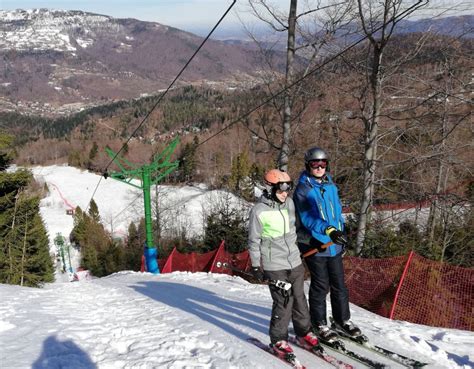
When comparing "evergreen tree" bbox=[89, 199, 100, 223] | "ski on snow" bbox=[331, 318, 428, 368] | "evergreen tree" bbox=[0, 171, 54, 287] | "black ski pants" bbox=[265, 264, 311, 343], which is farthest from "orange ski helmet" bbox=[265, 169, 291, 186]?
"evergreen tree" bbox=[89, 199, 100, 223]

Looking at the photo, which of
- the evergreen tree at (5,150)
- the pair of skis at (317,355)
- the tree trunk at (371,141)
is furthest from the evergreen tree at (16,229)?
the pair of skis at (317,355)

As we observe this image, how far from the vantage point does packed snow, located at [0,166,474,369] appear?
14.5 feet

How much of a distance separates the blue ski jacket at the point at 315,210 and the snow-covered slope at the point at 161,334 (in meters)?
1.25

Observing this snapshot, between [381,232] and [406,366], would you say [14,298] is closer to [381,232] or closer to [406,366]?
[406,366]

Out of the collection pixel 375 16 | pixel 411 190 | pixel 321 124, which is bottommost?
pixel 411 190

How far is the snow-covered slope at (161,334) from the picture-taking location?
14.5 ft

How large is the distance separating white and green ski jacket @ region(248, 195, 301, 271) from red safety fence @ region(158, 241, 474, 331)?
172 centimetres

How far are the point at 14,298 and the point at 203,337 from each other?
184 inches

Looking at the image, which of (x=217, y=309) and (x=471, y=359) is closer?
(x=471, y=359)

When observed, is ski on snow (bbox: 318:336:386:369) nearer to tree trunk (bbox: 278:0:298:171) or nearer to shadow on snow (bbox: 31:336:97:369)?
shadow on snow (bbox: 31:336:97:369)

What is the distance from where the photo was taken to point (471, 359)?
4645mm

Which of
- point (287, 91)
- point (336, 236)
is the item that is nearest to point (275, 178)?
point (336, 236)

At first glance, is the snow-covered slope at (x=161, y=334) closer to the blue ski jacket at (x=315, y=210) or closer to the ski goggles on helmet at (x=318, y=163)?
the blue ski jacket at (x=315, y=210)

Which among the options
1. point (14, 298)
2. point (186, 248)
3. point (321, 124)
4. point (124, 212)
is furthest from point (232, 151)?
point (14, 298)
